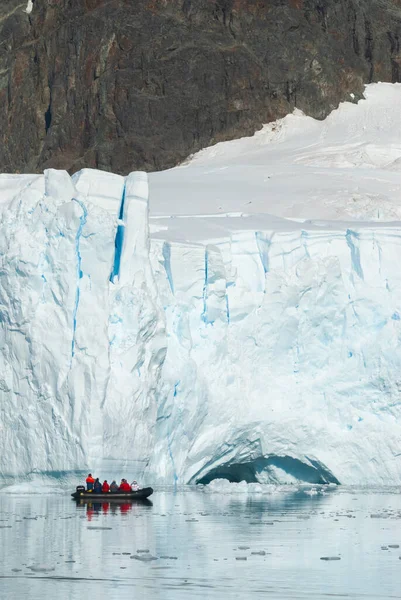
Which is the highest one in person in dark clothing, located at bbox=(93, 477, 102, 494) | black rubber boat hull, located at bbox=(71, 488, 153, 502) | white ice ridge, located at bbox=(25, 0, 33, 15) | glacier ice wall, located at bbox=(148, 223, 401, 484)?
white ice ridge, located at bbox=(25, 0, 33, 15)

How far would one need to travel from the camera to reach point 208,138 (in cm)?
5934

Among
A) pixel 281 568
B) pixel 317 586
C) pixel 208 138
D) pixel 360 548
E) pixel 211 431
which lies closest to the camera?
pixel 317 586

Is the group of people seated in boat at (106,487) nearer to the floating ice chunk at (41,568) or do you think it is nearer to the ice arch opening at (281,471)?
the ice arch opening at (281,471)

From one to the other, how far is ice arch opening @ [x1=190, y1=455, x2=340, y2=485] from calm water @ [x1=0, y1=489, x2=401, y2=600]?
3.17m

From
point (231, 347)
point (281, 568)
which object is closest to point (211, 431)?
point (231, 347)

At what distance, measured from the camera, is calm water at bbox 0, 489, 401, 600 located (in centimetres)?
1573

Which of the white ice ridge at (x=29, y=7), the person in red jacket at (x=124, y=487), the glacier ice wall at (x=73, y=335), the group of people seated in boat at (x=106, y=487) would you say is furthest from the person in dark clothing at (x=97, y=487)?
the white ice ridge at (x=29, y=7)

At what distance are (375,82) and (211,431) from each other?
3760 centimetres

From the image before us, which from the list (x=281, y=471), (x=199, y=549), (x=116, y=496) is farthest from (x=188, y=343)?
(x=199, y=549)

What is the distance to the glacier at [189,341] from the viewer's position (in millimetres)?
27109

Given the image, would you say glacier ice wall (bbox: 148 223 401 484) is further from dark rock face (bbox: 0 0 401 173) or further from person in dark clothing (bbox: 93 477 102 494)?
dark rock face (bbox: 0 0 401 173)

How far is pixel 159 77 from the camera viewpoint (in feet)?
195

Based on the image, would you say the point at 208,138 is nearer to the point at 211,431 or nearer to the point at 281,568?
the point at 211,431

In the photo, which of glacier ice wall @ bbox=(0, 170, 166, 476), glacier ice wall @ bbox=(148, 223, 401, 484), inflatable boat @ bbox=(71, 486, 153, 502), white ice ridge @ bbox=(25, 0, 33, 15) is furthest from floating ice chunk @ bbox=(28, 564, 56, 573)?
white ice ridge @ bbox=(25, 0, 33, 15)
